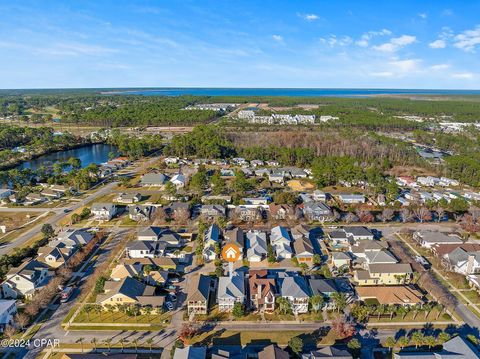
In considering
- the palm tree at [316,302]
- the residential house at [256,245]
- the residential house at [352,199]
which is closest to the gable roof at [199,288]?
the residential house at [256,245]

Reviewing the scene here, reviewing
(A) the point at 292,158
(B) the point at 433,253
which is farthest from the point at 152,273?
(A) the point at 292,158

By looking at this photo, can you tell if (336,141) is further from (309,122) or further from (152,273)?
(152,273)

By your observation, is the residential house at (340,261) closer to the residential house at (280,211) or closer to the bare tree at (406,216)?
the residential house at (280,211)

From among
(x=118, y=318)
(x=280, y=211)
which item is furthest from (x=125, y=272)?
(x=280, y=211)

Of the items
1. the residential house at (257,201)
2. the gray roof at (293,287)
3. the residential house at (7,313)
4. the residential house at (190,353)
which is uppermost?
the residential house at (257,201)

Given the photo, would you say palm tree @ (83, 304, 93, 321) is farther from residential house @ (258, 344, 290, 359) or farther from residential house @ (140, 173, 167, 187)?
residential house @ (140, 173, 167, 187)

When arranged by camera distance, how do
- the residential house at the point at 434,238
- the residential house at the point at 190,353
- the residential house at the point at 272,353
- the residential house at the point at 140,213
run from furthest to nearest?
1. the residential house at the point at 140,213
2. the residential house at the point at 434,238
3. the residential house at the point at 272,353
4. the residential house at the point at 190,353
